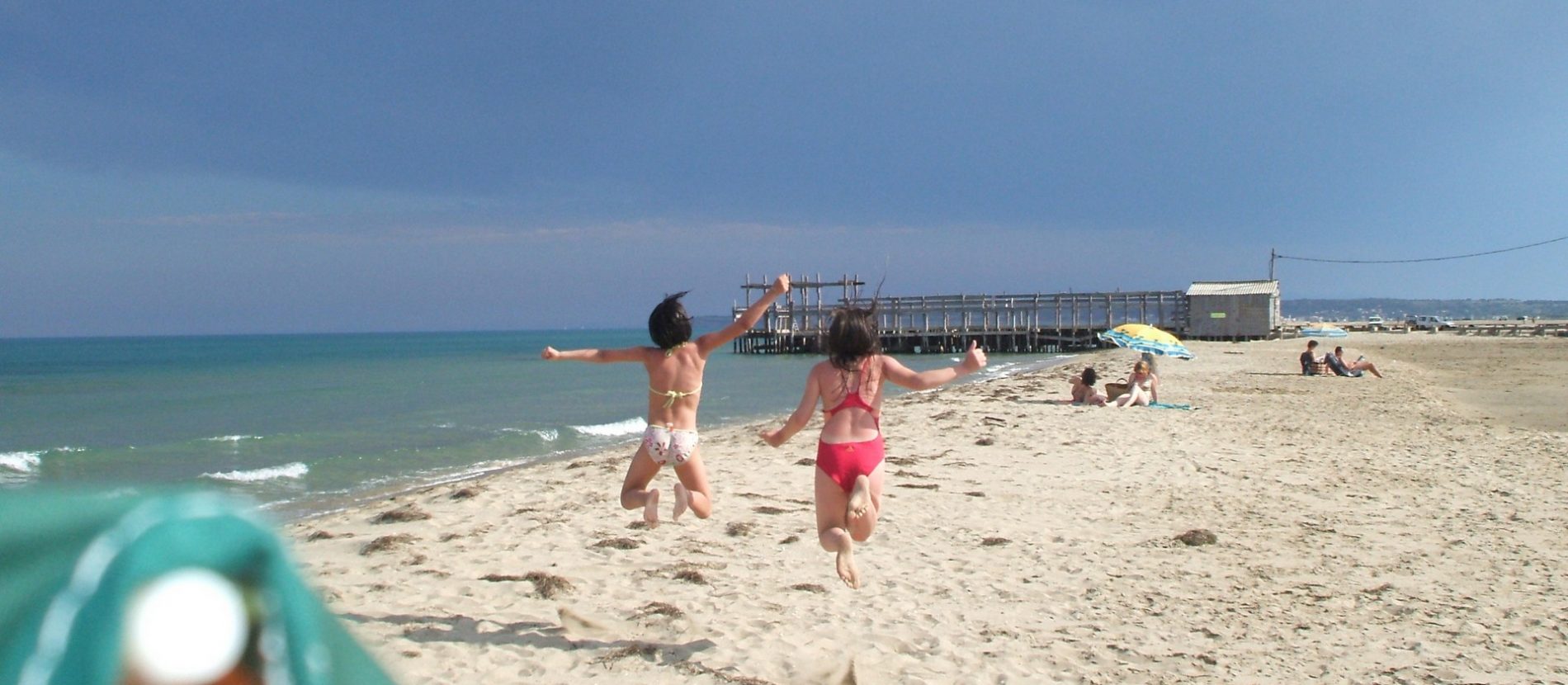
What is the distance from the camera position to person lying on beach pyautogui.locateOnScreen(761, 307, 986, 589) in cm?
549

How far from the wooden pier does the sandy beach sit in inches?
1740

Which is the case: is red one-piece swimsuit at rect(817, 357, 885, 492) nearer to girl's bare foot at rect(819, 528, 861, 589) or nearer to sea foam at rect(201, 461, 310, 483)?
girl's bare foot at rect(819, 528, 861, 589)

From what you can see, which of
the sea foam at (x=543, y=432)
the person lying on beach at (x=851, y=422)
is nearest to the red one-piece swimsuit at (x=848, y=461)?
the person lying on beach at (x=851, y=422)

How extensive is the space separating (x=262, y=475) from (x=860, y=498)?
1349cm

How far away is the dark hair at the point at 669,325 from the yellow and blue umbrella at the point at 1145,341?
1588 cm

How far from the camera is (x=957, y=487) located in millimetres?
10938

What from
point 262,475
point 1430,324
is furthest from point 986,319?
point 262,475

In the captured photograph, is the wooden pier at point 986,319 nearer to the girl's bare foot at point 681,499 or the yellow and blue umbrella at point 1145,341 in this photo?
the yellow and blue umbrella at point 1145,341

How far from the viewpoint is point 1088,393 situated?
62.3 ft

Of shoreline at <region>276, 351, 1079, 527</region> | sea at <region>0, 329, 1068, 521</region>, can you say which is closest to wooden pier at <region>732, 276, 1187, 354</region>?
sea at <region>0, 329, 1068, 521</region>

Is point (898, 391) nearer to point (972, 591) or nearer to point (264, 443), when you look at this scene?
point (264, 443)

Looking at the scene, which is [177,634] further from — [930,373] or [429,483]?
[429,483]

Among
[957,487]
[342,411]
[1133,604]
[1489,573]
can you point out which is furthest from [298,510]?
[342,411]

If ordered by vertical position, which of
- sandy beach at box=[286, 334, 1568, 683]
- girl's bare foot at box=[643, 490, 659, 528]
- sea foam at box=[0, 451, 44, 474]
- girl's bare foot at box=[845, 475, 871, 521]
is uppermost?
girl's bare foot at box=[845, 475, 871, 521]
